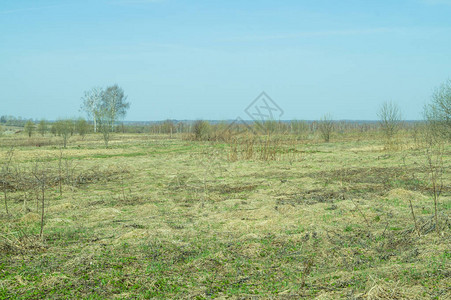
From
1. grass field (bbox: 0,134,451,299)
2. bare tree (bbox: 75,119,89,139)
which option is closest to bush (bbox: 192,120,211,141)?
bare tree (bbox: 75,119,89,139)

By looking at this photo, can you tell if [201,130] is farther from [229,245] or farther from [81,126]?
[229,245]

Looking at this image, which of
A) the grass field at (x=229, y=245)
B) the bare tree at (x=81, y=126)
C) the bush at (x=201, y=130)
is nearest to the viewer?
the grass field at (x=229, y=245)

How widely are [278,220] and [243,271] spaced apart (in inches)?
90.1

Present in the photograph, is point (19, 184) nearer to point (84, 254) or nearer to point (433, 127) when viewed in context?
point (84, 254)

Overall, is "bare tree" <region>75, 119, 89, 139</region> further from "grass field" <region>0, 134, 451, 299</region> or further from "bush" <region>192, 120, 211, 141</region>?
"grass field" <region>0, 134, 451, 299</region>

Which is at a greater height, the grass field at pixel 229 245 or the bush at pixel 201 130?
the bush at pixel 201 130

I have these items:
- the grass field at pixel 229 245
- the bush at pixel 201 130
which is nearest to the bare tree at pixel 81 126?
the bush at pixel 201 130

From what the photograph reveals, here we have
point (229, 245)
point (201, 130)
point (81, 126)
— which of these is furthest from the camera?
point (81, 126)

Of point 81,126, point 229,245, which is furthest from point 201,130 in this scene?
point 229,245

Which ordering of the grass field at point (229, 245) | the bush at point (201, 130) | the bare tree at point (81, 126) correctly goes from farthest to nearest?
the bare tree at point (81, 126) → the bush at point (201, 130) → the grass field at point (229, 245)

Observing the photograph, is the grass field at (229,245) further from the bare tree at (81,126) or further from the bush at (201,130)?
the bare tree at (81,126)

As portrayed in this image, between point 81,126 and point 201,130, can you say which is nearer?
point 201,130

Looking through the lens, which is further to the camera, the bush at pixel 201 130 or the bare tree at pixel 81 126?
the bare tree at pixel 81 126

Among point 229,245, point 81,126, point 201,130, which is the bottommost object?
point 229,245
